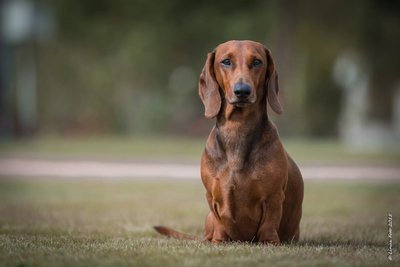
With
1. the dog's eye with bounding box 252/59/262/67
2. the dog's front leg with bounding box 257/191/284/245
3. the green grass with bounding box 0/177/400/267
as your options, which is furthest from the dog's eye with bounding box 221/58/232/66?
the green grass with bounding box 0/177/400/267

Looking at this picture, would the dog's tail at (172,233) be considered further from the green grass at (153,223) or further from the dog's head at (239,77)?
the dog's head at (239,77)

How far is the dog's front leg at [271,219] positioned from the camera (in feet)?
20.3

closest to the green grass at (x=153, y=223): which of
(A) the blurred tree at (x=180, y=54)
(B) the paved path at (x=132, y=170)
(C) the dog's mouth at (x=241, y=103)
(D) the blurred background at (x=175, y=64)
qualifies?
(C) the dog's mouth at (x=241, y=103)

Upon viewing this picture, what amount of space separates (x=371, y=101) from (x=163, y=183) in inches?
854

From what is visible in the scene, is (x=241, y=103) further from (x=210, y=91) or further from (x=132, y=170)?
(x=132, y=170)

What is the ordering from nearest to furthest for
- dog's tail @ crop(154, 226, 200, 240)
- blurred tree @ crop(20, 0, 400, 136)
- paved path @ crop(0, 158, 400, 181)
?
dog's tail @ crop(154, 226, 200, 240), paved path @ crop(0, 158, 400, 181), blurred tree @ crop(20, 0, 400, 136)

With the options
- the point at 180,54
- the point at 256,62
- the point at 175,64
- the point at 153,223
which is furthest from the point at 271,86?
the point at 175,64

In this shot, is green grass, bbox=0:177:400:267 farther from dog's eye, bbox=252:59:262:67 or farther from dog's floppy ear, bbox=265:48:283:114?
dog's eye, bbox=252:59:262:67

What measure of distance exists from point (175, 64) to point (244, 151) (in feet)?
135

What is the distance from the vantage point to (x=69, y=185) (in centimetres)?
1509

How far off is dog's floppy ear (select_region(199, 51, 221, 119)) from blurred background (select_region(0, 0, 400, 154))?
22156mm

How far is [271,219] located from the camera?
20.4 ft

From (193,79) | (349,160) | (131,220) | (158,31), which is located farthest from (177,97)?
(131,220)

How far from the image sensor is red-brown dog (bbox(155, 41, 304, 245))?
20.2 ft
